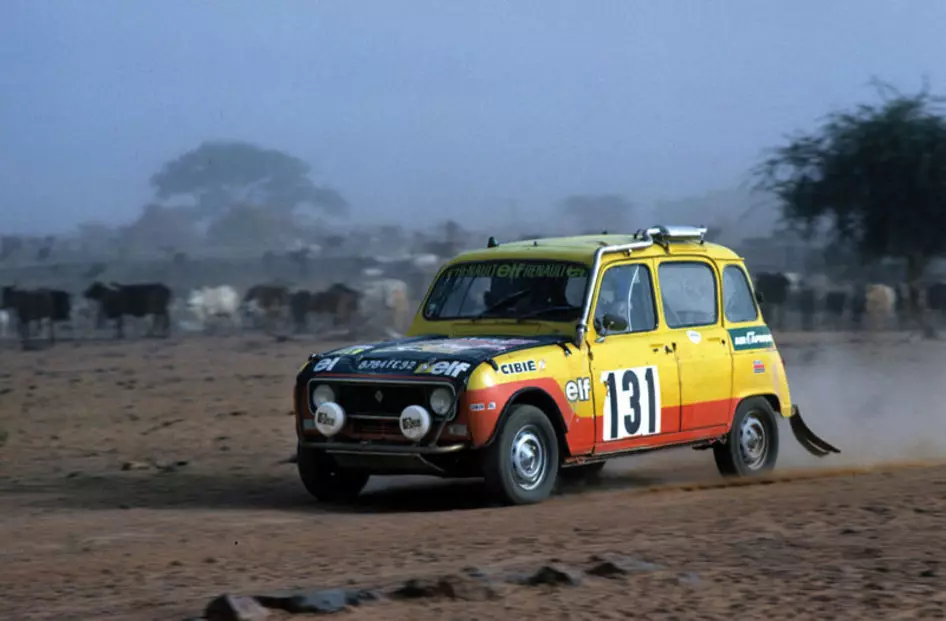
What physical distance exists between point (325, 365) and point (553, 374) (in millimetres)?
1502

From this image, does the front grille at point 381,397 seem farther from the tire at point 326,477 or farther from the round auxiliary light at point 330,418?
the tire at point 326,477

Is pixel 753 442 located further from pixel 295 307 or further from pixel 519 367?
pixel 295 307

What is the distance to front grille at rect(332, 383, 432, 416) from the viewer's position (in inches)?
381

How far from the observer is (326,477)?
10.4 meters

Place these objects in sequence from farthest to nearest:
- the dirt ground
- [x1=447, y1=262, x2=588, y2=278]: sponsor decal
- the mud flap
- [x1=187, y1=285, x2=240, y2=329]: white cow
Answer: [x1=187, y1=285, x2=240, y2=329]: white cow
the mud flap
[x1=447, y1=262, x2=588, y2=278]: sponsor decal
the dirt ground

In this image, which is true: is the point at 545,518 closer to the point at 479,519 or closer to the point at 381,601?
the point at 479,519

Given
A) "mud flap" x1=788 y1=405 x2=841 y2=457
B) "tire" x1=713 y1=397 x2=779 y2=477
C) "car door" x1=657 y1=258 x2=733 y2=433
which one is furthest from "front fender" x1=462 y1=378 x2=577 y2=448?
"mud flap" x1=788 y1=405 x2=841 y2=457

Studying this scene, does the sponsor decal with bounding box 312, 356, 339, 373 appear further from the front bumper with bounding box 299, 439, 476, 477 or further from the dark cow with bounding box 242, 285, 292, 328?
the dark cow with bounding box 242, 285, 292, 328

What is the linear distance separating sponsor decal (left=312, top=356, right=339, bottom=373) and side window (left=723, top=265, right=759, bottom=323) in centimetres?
331

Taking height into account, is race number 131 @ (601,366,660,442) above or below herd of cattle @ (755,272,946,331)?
below

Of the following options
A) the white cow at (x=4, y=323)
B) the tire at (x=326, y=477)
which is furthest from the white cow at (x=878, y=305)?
the tire at (x=326, y=477)

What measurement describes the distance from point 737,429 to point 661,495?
1516mm

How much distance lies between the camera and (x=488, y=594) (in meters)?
6.59

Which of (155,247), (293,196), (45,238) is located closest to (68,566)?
(45,238)
